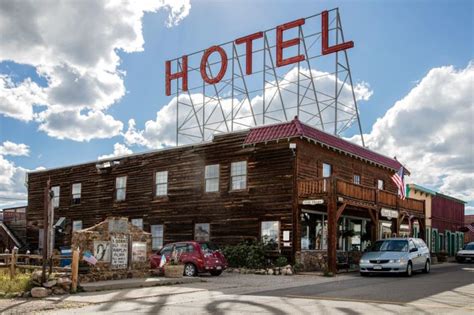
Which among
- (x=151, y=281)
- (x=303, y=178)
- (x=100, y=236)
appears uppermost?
(x=303, y=178)

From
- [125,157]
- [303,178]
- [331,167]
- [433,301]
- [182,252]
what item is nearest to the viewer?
[433,301]

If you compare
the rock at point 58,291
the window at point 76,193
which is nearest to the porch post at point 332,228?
the rock at point 58,291

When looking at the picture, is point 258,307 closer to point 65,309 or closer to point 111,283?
point 65,309

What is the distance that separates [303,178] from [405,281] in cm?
816

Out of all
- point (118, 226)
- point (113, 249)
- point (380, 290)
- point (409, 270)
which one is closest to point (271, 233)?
point (409, 270)

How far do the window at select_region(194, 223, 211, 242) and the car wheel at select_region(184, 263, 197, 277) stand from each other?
702 centimetres

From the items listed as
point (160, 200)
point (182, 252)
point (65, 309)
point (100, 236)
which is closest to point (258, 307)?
point (65, 309)

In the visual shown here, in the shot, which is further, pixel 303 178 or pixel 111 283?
pixel 303 178

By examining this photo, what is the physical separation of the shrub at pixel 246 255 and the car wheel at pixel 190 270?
417 cm

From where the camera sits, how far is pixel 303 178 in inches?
1048

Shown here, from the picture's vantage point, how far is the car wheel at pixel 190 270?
22.1 metres

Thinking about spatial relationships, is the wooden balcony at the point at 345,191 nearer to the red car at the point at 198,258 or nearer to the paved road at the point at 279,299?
the red car at the point at 198,258

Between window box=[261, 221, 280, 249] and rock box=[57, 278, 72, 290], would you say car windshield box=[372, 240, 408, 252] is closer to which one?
window box=[261, 221, 280, 249]

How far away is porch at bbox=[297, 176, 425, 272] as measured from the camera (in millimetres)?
23953
